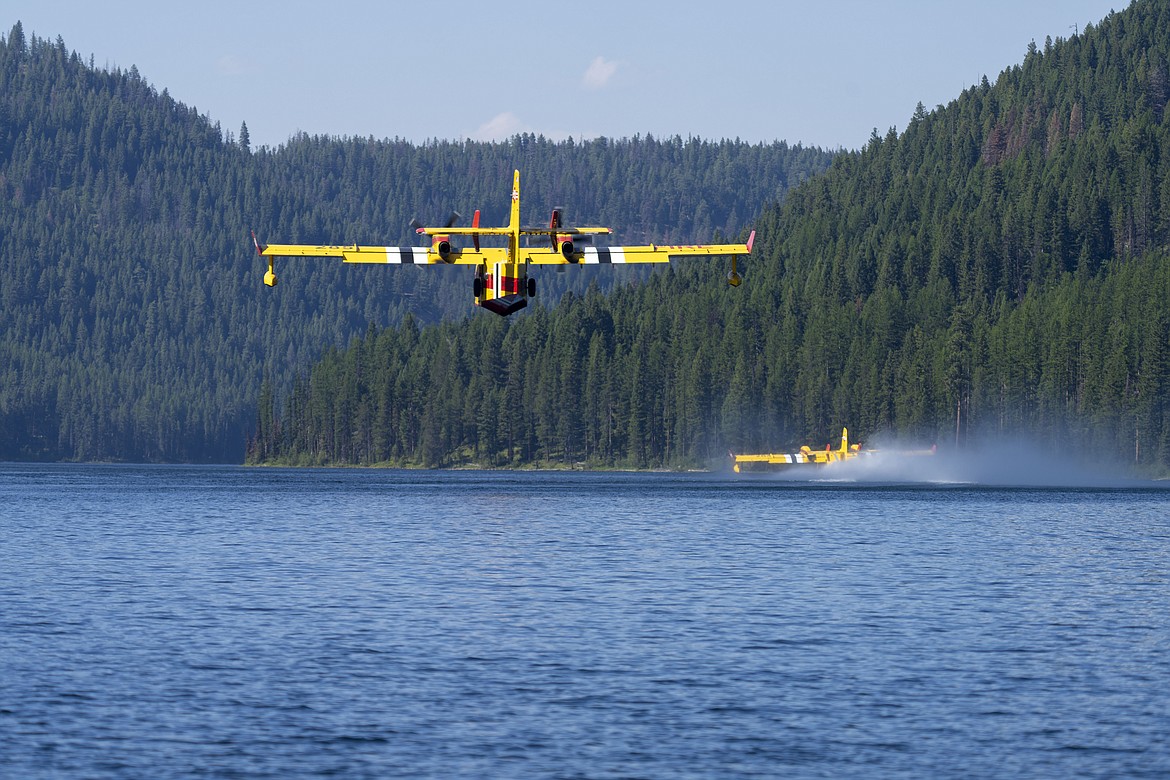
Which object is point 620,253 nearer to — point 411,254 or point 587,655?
point 411,254

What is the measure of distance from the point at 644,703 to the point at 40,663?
15.6m

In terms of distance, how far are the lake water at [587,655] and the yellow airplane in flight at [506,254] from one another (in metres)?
19.6

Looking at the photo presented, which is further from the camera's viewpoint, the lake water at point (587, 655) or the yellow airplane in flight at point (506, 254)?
the yellow airplane in flight at point (506, 254)

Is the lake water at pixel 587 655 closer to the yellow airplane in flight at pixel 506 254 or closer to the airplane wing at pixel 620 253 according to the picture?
the yellow airplane in flight at pixel 506 254

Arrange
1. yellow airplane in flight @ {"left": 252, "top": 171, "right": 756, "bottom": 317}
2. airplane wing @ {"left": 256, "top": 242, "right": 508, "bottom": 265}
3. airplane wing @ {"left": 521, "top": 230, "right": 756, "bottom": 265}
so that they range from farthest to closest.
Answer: airplane wing @ {"left": 256, "top": 242, "right": 508, "bottom": 265} < airplane wing @ {"left": 521, "top": 230, "right": 756, "bottom": 265} < yellow airplane in flight @ {"left": 252, "top": 171, "right": 756, "bottom": 317}

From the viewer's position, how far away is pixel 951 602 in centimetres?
5381

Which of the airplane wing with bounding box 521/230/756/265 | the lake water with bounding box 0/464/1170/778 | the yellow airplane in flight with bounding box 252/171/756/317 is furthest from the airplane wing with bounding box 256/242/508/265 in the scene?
the lake water with bounding box 0/464/1170/778

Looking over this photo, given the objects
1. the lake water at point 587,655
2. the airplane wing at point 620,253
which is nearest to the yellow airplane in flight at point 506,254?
the airplane wing at point 620,253

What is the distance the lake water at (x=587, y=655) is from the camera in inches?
1223

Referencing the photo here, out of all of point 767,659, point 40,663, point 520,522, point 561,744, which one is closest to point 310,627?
point 40,663

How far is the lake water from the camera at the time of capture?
3106 centimetres

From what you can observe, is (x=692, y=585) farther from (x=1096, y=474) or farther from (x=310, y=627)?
(x=1096, y=474)

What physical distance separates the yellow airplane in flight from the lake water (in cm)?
1959

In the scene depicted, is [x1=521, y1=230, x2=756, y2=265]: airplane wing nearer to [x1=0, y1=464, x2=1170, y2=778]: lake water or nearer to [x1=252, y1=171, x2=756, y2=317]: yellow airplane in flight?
[x1=252, y1=171, x2=756, y2=317]: yellow airplane in flight
